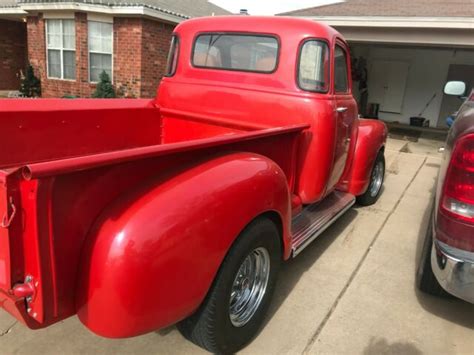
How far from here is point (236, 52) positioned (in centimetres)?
365

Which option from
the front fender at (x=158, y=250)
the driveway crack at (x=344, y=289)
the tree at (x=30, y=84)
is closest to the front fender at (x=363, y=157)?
the driveway crack at (x=344, y=289)

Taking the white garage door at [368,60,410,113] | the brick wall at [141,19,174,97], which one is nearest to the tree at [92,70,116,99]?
the brick wall at [141,19,174,97]

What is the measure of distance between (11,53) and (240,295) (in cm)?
1584

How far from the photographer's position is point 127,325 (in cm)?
168

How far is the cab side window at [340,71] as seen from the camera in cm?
362

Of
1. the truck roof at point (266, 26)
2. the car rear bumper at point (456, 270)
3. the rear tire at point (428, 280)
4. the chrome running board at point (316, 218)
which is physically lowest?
the rear tire at point (428, 280)

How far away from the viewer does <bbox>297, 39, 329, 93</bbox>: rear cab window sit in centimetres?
335

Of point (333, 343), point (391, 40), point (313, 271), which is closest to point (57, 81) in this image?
point (391, 40)

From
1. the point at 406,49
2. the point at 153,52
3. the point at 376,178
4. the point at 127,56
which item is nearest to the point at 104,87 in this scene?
the point at 127,56

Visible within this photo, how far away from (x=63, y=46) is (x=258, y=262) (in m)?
11.6

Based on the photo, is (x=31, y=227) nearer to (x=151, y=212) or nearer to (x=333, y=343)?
(x=151, y=212)

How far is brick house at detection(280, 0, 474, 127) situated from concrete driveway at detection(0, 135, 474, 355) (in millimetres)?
6980

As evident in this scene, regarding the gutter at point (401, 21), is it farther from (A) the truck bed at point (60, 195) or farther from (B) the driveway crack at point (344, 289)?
(A) the truck bed at point (60, 195)

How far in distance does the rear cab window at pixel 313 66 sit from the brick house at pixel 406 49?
7337mm
